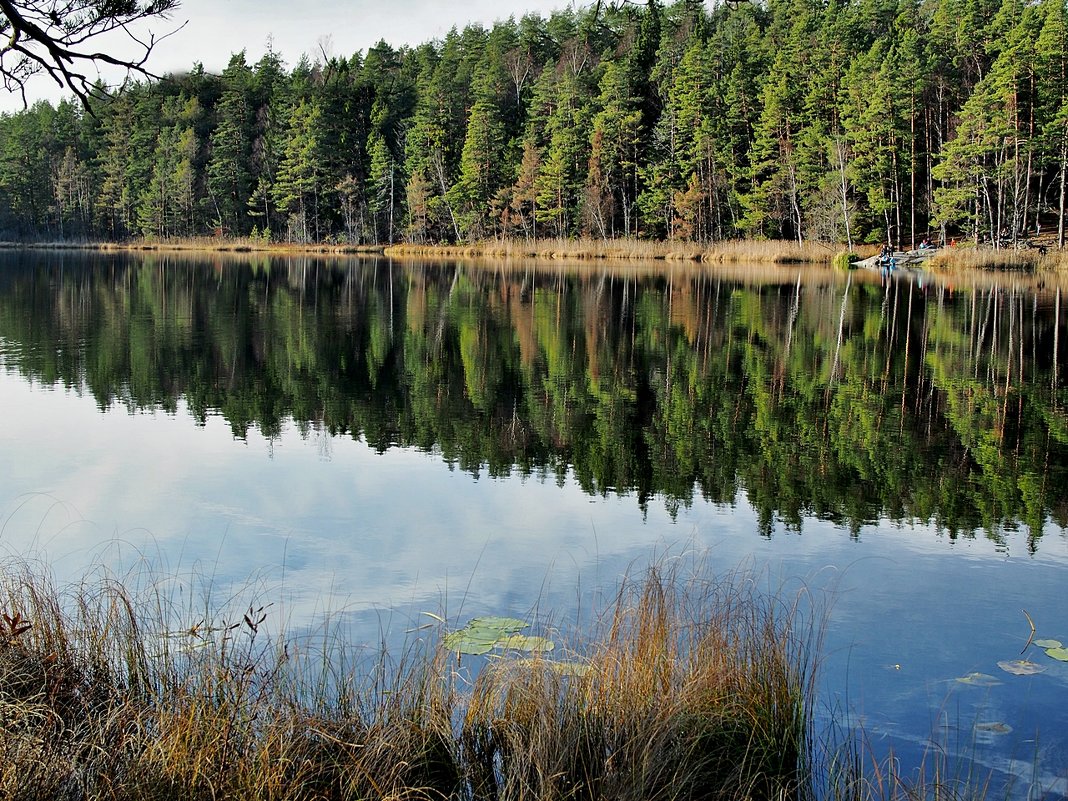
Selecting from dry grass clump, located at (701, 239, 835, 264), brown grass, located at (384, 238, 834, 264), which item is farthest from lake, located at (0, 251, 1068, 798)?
brown grass, located at (384, 238, 834, 264)

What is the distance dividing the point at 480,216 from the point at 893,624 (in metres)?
66.8

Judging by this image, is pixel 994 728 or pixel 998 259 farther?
pixel 998 259

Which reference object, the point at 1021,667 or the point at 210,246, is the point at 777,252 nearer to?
the point at 210,246

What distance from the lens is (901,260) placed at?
51.2 meters

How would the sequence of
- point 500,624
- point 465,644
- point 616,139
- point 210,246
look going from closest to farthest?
point 465,644
point 500,624
point 616,139
point 210,246

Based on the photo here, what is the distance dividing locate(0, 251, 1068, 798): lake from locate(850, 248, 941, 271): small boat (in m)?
26.5

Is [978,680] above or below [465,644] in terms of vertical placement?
below

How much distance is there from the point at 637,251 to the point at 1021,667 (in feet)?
182

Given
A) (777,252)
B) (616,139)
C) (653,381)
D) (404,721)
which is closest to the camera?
(404,721)

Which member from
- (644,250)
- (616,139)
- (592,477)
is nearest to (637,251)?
(644,250)

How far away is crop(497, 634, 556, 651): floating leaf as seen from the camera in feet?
18.3

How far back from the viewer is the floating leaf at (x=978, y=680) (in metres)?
5.59

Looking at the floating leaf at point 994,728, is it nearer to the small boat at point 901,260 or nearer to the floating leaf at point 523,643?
the floating leaf at point 523,643

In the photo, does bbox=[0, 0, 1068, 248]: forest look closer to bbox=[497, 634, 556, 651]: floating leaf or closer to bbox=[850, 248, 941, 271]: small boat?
bbox=[850, 248, 941, 271]: small boat
